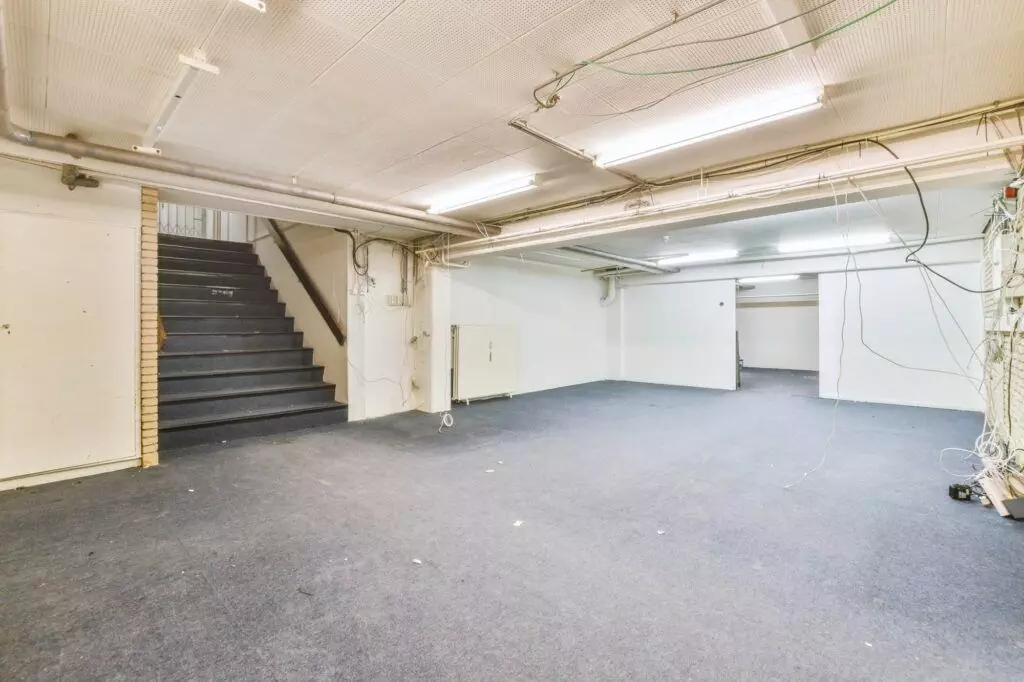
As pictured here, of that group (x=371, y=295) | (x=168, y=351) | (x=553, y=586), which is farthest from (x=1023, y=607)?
(x=168, y=351)

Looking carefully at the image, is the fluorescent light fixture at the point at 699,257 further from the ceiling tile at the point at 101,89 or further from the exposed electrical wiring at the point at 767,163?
the ceiling tile at the point at 101,89

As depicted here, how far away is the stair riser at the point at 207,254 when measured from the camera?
624cm

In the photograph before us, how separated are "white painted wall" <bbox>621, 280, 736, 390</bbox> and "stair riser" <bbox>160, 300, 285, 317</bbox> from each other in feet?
22.4

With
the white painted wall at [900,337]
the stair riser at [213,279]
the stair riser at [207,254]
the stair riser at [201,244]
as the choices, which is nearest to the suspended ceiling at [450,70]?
the stair riser at [213,279]

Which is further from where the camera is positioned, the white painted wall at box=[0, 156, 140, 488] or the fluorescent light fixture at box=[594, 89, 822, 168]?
the white painted wall at box=[0, 156, 140, 488]

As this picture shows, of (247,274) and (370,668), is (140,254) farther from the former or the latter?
(370,668)

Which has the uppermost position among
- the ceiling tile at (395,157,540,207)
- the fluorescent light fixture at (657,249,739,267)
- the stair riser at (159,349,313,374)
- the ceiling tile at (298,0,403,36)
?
the fluorescent light fixture at (657,249,739,267)

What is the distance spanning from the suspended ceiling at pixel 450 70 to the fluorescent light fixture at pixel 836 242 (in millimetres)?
4045

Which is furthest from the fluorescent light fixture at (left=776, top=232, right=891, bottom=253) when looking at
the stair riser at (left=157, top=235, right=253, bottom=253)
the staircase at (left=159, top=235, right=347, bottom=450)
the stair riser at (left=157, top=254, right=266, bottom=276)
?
the stair riser at (left=157, top=235, right=253, bottom=253)

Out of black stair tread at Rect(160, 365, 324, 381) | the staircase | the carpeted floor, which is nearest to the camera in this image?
the carpeted floor

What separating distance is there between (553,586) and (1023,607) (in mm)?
2008

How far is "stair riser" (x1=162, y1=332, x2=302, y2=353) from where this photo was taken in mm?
5148

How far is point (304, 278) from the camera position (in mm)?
6039

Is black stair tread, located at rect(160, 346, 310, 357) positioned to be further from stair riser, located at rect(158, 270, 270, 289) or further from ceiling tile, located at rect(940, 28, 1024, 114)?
ceiling tile, located at rect(940, 28, 1024, 114)
